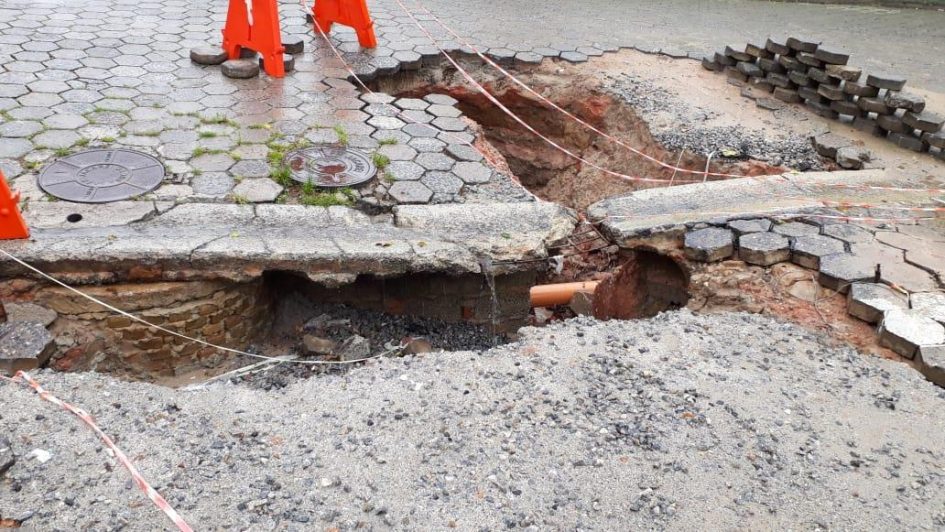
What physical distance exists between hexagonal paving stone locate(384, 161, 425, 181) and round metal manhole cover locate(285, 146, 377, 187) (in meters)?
0.11

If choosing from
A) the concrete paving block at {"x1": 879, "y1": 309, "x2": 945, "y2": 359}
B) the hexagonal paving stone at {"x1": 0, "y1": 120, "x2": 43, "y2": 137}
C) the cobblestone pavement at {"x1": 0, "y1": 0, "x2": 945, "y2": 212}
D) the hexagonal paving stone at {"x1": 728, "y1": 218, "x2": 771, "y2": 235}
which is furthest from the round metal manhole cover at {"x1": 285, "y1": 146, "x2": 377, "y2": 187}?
the concrete paving block at {"x1": 879, "y1": 309, "x2": 945, "y2": 359}

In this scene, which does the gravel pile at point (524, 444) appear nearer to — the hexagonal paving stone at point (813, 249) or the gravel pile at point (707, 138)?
the hexagonal paving stone at point (813, 249)

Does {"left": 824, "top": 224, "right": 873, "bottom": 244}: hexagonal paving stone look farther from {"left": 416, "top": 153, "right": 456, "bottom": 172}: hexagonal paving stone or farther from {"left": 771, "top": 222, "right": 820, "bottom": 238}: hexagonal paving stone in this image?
{"left": 416, "top": 153, "right": 456, "bottom": 172}: hexagonal paving stone

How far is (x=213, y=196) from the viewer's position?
4324 millimetres

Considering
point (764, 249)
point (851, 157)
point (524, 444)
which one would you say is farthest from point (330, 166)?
point (851, 157)

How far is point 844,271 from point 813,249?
23 cm

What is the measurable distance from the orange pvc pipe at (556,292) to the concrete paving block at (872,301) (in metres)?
1.67

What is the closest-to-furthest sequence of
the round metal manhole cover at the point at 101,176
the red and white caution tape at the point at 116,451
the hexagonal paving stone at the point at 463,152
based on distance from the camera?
the red and white caution tape at the point at 116,451 → the round metal manhole cover at the point at 101,176 → the hexagonal paving stone at the point at 463,152

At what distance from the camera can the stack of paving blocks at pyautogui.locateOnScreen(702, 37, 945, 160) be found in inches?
225

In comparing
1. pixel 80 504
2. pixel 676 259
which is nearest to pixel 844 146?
pixel 676 259

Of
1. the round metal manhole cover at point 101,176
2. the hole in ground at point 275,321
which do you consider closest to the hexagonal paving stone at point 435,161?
the hole in ground at point 275,321

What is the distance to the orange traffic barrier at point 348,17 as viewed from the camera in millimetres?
6547

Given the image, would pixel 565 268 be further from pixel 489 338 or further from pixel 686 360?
pixel 686 360

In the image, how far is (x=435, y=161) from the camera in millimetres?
5016
